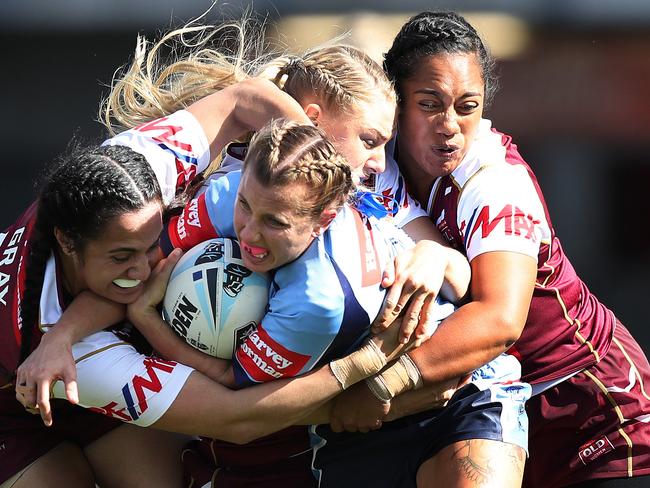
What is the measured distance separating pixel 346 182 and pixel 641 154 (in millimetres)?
2740

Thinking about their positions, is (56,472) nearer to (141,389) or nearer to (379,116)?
(141,389)

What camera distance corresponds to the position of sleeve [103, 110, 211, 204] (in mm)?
2758

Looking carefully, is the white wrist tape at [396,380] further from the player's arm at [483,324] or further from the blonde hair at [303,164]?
the blonde hair at [303,164]

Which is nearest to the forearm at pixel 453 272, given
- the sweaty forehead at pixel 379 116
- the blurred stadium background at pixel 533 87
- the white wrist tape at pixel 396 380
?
the white wrist tape at pixel 396 380

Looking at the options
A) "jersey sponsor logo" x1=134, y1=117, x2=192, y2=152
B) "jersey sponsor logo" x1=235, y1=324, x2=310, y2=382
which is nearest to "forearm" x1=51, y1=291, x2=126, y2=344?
"jersey sponsor logo" x1=235, y1=324, x2=310, y2=382

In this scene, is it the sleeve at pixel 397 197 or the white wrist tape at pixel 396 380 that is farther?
the sleeve at pixel 397 197

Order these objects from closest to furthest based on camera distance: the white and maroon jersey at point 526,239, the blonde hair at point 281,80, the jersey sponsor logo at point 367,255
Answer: the jersey sponsor logo at point 367,255, the white and maroon jersey at point 526,239, the blonde hair at point 281,80

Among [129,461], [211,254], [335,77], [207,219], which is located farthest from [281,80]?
[129,461]

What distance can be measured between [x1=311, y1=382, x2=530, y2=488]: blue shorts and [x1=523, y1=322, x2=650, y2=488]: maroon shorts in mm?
379

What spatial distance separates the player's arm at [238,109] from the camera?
285cm

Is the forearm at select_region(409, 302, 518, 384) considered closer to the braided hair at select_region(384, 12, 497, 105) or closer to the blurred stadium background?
the braided hair at select_region(384, 12, 497, 105)

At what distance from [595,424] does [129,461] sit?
58.0 inches

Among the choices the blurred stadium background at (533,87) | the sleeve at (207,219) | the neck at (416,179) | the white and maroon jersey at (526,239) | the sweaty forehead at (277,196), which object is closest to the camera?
the sweaty forehead at (277,196)

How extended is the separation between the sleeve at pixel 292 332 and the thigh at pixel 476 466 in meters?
0.49
